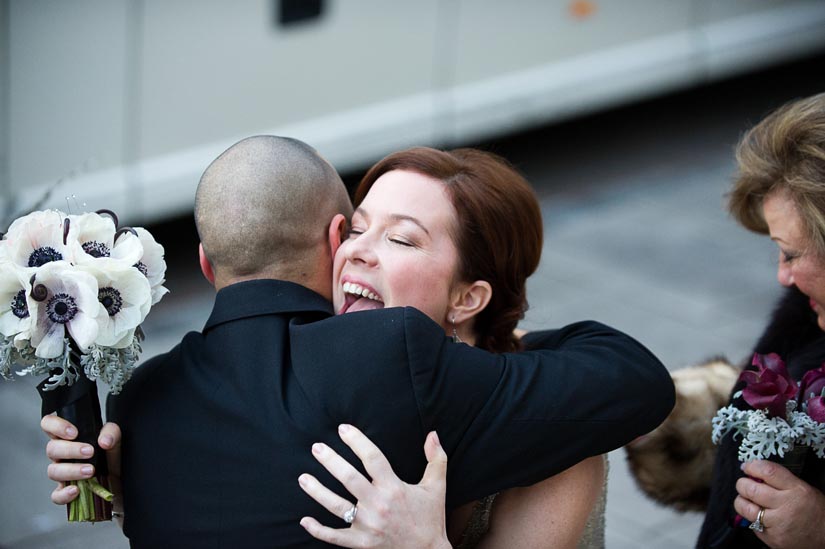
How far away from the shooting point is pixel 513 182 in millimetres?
2814

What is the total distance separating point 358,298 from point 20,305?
728 millimetres

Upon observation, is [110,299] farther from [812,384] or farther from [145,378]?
[812,384]

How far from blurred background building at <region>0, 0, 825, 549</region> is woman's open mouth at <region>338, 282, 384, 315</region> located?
2405mm

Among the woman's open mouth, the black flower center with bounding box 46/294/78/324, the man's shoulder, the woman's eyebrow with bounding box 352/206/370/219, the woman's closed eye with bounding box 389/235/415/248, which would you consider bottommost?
the man's shoulder

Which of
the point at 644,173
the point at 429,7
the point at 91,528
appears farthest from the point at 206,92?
the point at 644,173

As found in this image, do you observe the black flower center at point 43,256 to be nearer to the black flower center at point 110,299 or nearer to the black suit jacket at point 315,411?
the black flower center at point 110,299

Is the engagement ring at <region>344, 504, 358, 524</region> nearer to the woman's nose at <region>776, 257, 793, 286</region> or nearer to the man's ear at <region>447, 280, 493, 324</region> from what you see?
the man's ear at <region>447, 280, 493, 324</region>

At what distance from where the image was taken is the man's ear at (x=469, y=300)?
8.98ft

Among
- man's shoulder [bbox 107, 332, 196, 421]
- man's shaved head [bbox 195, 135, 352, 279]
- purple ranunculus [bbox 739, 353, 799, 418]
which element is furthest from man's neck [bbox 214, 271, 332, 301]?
purple ranunculus [bbox 739, 353, 799, 418]

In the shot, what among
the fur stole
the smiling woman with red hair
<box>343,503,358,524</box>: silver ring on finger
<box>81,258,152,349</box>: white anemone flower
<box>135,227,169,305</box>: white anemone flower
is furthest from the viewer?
the fur stole

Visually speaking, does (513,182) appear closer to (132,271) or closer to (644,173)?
(132,271)

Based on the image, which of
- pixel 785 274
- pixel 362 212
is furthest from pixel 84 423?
pixel 785 274

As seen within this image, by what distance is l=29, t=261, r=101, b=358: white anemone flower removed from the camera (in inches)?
87.3

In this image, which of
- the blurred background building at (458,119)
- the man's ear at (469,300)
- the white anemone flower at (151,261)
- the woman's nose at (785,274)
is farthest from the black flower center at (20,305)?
the blurred background building at (458,119)
